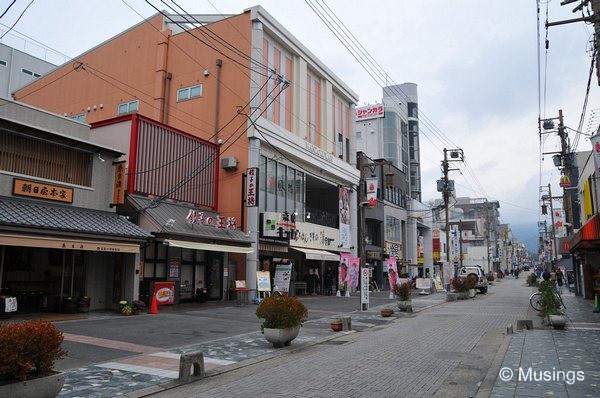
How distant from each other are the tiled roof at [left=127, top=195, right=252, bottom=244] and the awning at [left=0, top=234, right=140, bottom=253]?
6.92 ft

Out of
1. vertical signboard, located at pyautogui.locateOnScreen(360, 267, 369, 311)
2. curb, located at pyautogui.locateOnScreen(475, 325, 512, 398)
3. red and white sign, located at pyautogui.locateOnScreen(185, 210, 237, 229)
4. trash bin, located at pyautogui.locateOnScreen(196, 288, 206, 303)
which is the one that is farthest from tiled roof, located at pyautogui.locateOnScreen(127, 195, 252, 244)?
curb, located at pyautogui.locateOnScreen(475, 325, 512, 398)

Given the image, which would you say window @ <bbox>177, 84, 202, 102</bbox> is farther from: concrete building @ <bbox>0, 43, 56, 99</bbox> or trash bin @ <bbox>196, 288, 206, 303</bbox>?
concrete building @ <bbox>0, 43, 56, 99</bbox>

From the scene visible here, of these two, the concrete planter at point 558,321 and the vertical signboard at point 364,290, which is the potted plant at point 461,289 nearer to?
the vertical signboard at point 364,290

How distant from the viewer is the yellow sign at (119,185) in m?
18.5

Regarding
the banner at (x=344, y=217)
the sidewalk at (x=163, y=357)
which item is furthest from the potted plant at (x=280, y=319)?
the banner at (x=344, y=217)

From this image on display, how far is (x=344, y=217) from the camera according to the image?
1411 inches

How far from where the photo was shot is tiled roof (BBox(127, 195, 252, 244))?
1947cm

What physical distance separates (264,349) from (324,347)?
5.17 ft

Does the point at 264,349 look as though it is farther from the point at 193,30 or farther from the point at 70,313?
the point at 193,30

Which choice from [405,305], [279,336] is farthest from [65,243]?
[405,305]

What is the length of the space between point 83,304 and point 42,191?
14.0ft

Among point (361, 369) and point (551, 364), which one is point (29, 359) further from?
point (551, 364)

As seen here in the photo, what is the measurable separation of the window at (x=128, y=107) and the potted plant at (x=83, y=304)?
54.0ft

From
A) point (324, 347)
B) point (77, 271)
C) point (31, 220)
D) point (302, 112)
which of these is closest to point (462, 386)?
point (324, 347)
